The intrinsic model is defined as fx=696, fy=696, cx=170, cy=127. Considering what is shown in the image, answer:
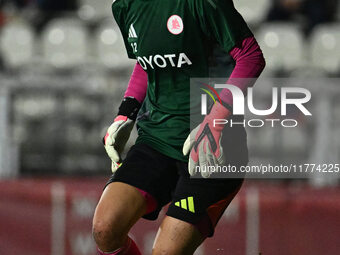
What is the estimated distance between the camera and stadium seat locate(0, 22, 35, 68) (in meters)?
6.62

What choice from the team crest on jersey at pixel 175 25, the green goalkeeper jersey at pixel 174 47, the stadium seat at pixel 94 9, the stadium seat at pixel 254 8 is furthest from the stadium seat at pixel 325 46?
the team crest on jersey at pixel 175 25

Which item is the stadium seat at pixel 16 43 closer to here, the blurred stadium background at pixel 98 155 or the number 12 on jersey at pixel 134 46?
the blurred stadium background at pixel 98 155

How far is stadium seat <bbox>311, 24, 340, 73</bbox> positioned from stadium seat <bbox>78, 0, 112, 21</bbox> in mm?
2080

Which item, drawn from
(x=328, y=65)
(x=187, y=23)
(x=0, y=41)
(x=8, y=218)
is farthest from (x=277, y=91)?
(x=0, y=41)

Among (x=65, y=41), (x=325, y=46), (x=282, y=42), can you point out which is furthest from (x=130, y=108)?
(x=65, y=41)

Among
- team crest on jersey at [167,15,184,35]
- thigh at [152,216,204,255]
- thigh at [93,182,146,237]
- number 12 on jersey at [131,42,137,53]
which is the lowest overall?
thigh at [152,216,204,255]

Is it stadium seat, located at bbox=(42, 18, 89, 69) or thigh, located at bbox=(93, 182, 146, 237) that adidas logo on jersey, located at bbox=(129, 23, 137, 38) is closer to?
thigh, located at bbox=(93, 182, 146, 237)

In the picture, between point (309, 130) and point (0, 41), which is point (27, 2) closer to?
point (0, 41)

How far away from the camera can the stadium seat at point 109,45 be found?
6504mm

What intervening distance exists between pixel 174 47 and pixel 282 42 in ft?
12.7

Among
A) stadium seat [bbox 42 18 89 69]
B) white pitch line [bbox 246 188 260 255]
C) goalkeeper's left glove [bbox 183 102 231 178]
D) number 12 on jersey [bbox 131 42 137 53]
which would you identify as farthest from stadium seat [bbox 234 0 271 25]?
goalkeeper's left glove [bbox 183 102 231 178]

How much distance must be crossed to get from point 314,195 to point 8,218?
6.64 feet

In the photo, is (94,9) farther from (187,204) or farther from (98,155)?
(187,204)

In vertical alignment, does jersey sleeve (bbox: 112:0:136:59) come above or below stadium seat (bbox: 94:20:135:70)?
above
